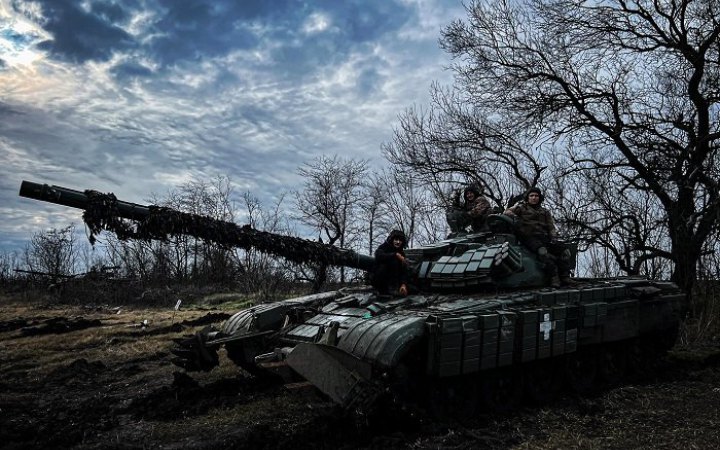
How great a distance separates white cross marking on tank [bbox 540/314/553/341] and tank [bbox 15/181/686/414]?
0.02m

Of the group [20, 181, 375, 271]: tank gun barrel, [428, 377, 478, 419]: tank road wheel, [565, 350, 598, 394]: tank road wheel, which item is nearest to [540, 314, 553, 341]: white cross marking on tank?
[428, 377, 478, 419]: tank road wheel

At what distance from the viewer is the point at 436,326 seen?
6.05m

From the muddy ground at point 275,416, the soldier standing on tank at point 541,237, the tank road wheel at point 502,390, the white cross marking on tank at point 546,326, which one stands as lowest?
the muddy ground at point 275,416

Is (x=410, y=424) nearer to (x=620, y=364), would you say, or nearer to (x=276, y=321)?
(x=276, y=321)

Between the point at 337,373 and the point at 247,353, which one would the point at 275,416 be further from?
the point at 337,373

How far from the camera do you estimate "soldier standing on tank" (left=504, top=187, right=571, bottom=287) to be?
8711 millimetres

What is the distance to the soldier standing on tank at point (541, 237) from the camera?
28.6 feet

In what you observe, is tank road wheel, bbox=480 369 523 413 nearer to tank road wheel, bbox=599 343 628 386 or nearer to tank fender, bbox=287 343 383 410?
tank fender, bbox=287 343 383 410

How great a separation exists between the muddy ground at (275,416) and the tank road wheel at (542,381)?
0.18m

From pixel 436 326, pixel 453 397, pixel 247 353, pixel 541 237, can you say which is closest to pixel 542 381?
pixel 453 397

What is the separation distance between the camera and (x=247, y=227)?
7363mm

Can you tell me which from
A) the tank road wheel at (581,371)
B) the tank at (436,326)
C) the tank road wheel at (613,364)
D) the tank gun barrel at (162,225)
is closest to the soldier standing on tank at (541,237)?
the tank at (436,326)

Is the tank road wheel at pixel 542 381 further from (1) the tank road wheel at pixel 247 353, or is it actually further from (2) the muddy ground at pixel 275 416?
(1) the tank road wheel at pixel 247 353

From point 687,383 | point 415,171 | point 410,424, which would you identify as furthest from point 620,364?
point 415,171
